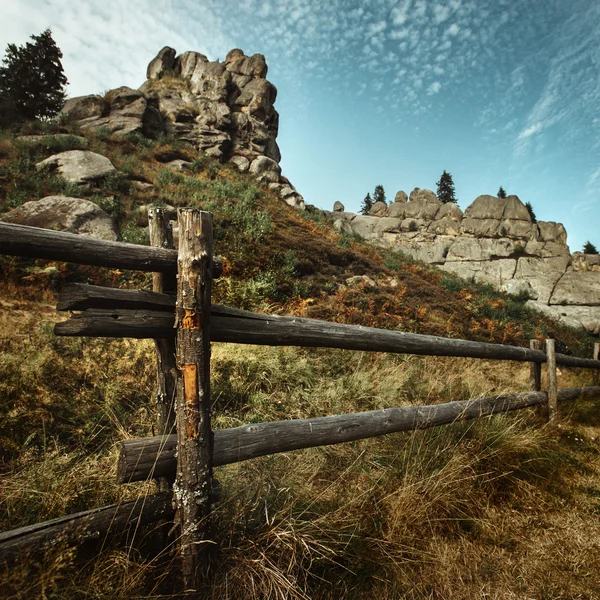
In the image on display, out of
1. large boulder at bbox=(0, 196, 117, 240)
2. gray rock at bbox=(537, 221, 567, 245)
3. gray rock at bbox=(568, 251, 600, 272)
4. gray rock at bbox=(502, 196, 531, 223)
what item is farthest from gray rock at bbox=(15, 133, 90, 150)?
gray rock at bbox=(537, 221, 567, 245)

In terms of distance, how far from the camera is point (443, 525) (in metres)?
2.71

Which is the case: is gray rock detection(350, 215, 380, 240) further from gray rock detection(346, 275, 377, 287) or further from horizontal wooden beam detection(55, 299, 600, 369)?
horizontal wooden beam detection(55, 299, 600, 369)

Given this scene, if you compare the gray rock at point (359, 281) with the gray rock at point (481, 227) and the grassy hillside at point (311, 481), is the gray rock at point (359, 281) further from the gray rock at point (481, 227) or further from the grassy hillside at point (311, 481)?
the gray rock at point (481, 227)

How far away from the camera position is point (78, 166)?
1438 centimetres

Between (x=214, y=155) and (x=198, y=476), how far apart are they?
26.0 m

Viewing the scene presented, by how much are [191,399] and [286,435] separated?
2.51 feet

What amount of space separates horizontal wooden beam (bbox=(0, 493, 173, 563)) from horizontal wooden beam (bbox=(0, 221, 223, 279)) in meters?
1.22

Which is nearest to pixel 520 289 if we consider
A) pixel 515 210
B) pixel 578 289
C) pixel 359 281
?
pixel 578 289

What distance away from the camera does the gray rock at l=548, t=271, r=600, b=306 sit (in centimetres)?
3006

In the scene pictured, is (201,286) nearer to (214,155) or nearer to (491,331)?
(491,331)

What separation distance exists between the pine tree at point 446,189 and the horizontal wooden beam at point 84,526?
200 feet

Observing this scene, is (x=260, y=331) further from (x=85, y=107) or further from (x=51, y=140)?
(x=85, y=107)

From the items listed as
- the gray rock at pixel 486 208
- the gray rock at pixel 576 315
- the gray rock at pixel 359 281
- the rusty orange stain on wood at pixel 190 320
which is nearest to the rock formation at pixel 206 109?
the gray rock at pixel 359 281

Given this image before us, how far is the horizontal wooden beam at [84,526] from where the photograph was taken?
1.50 m
